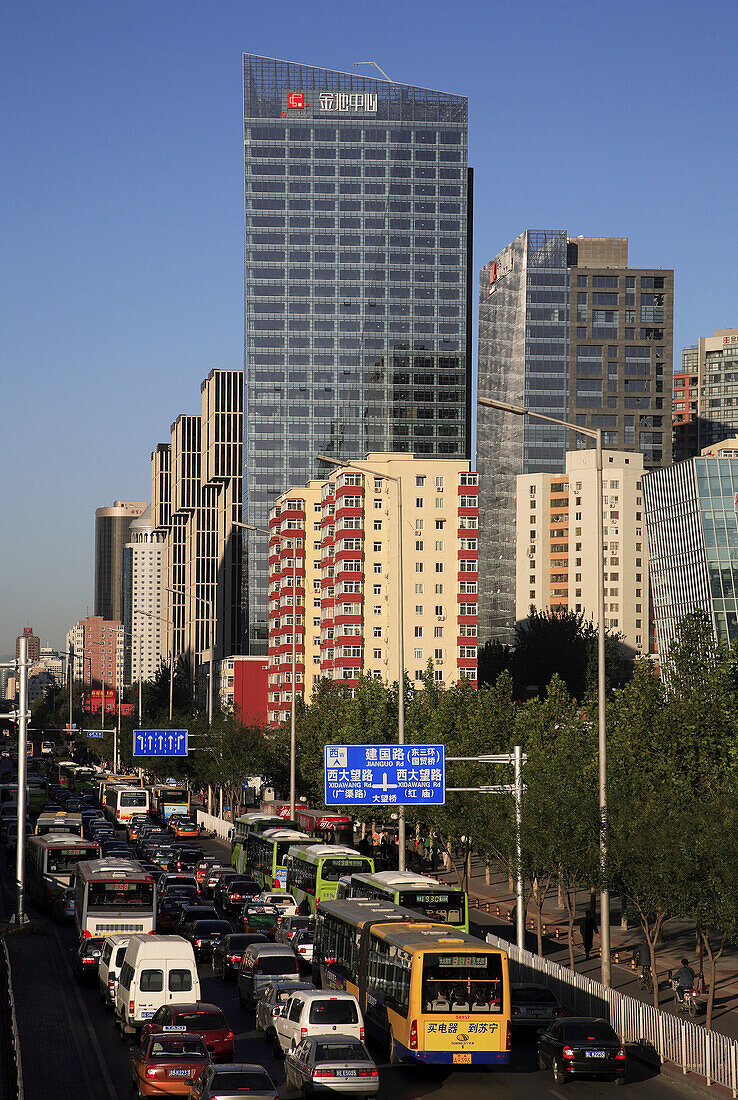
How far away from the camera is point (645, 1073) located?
95.5 feet

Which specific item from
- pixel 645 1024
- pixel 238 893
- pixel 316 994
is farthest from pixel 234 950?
pixel 238 893

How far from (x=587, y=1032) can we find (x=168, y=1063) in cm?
858

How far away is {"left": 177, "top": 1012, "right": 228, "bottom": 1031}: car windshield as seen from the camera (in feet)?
86.5

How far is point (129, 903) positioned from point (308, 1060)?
19.0 meters

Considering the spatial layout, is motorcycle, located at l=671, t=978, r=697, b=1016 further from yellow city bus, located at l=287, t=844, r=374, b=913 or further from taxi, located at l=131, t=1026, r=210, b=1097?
taxi, located at l=131, t=1026, r=210, b=1097

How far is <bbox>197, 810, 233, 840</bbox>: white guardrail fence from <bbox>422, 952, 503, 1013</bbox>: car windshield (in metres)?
59.1

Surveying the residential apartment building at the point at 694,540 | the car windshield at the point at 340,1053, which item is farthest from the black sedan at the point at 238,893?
the residential apartment building at the point at 694,540

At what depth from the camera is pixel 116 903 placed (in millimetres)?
41938

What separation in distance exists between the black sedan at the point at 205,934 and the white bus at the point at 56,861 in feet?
50.1

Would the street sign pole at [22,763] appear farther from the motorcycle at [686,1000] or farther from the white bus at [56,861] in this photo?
the motorcycle at [686,1000]

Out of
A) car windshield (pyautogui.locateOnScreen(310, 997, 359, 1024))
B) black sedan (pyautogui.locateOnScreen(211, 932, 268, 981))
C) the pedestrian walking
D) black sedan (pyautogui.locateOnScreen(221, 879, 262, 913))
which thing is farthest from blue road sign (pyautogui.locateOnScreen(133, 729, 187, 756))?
car windshield (pyautogui.locateOnScreen(310, 997, 359, 1024))

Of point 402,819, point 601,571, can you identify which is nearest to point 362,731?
point 402,819

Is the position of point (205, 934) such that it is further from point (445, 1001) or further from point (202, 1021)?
point (445, 1001)

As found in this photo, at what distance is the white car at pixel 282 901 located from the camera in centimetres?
4831
